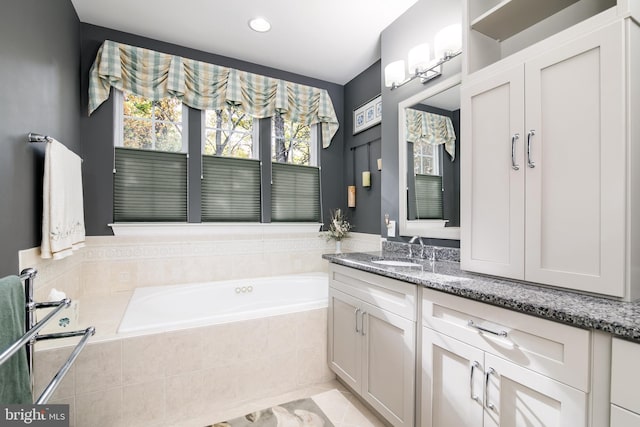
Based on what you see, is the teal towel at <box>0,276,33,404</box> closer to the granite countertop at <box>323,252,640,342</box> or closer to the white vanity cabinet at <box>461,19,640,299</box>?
the granite countertop at <box>323,252,640,342</box>

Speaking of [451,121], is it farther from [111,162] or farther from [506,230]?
[111,162]

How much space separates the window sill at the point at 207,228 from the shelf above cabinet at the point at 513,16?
2.45m

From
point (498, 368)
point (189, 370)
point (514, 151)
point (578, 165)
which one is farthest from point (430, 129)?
point (189, 370)

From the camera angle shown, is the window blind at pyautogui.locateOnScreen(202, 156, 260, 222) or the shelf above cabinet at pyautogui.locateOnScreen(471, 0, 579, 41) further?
the window blind at pyautogui.locateOnScreen(202, 156, 260, 222)

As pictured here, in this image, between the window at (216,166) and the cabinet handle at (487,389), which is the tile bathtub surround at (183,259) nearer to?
the window at (216,166)

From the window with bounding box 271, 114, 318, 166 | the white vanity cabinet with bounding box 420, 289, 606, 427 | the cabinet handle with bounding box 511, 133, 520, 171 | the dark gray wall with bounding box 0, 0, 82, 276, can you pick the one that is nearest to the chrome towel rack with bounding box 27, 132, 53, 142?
the dark gray wall with bounding box 0, 0, 82, 276

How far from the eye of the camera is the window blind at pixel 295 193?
11.1ft

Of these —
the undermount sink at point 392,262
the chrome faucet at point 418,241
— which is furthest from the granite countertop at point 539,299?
the chrome faucet at point 418,241

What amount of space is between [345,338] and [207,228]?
5.84ft

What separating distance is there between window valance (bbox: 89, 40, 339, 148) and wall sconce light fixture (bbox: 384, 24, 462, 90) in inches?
43.5

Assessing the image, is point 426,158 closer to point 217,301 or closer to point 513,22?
point 513,22

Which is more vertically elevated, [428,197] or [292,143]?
[292,143]

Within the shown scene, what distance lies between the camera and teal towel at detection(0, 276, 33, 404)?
1.01m

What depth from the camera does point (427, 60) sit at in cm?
220
